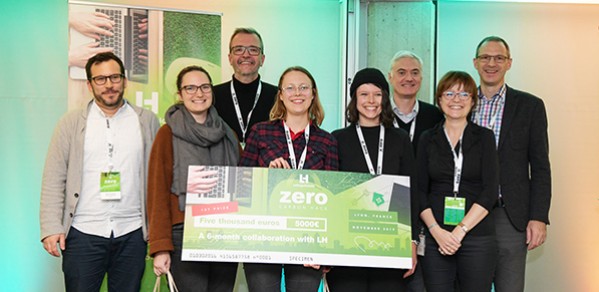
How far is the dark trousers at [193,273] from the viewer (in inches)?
122

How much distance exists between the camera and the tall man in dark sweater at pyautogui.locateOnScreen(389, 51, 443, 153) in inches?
148

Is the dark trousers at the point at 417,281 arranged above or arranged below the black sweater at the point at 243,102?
below

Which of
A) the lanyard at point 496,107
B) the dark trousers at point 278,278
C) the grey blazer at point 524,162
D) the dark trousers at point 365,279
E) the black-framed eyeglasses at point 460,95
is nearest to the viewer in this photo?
the dark trousers at point 278,278

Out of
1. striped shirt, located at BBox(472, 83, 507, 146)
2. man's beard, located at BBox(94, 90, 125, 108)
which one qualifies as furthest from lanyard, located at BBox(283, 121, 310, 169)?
striped shirt, located at BBox(472, 83, 507, 146)

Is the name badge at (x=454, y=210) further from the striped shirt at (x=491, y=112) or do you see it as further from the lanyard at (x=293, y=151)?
the lanyard at (x=293, y=151)

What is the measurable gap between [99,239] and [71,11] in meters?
1.69

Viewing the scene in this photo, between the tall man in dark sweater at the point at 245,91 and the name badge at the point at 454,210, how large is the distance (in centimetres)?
134

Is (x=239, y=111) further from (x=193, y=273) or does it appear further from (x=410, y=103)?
(x=193, y=273)

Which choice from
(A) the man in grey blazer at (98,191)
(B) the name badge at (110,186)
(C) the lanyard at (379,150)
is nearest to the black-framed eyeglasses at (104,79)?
(A) the man in grey blazer at (98,191)

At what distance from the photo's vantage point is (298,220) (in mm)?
3012

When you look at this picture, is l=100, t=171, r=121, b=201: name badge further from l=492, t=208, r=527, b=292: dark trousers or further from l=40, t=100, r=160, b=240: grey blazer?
l=492, t=208, r=527, b=292: dark trousers
